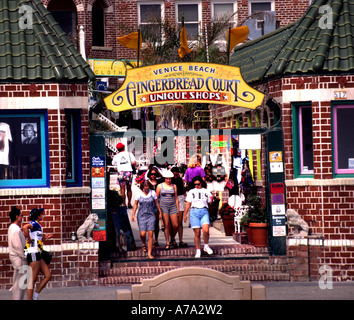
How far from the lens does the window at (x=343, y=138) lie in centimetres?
1548

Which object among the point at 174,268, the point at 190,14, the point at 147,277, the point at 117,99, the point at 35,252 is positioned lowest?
the point at 147,277

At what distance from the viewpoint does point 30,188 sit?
15.1 metres

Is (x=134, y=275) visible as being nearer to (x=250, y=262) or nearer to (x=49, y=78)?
(x=250, y=262)

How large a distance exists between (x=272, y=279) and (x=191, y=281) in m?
6.92

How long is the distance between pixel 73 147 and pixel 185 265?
10.1 feet

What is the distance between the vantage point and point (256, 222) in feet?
53.8

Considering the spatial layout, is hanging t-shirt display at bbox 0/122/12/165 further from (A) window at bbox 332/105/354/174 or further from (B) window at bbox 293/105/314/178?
(A) window at bbox 332/105/354/174

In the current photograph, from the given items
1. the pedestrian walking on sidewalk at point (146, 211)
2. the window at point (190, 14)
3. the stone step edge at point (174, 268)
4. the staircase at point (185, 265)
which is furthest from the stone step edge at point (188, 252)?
the window at point (190, 14)

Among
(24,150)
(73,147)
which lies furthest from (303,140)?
(24,150)

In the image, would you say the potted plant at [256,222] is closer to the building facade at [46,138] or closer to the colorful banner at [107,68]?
the building facade at [46,138]

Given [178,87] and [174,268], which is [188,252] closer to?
[174,268]

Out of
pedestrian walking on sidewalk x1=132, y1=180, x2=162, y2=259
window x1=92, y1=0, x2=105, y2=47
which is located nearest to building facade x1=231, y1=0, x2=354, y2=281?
pedestrian walking on sidewalk x1=132, y1=180, x2=162, y2=259

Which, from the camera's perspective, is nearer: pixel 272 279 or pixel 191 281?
pixel 191 281
